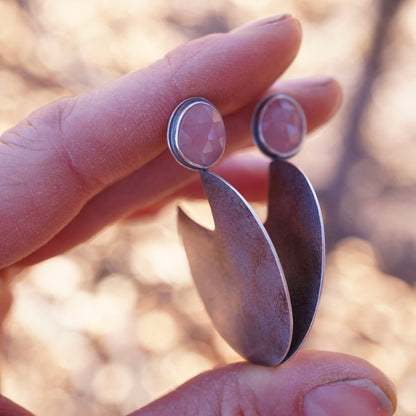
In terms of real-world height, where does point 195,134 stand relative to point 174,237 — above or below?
above

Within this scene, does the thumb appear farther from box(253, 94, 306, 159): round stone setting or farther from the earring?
box(253, 94, 306, 159): round stone setting

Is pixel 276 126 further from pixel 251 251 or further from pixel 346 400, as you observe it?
pixel 346 400

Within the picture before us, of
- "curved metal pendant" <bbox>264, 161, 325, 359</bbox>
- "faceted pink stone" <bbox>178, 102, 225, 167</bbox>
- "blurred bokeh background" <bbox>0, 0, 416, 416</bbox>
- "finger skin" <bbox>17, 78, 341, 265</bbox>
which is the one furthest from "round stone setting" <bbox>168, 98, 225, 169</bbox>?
"blurred bokeh background" <bbox>0, 0, 416, 416</bbox>

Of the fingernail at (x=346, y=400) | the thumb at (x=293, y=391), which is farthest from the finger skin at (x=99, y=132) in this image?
the fingernail at (x=346, y=400)

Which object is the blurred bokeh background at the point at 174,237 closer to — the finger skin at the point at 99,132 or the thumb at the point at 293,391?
the finger skin at the point at 99,132

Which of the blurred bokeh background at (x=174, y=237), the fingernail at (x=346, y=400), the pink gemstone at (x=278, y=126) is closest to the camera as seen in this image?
the fingernail at (x=346, y=400)

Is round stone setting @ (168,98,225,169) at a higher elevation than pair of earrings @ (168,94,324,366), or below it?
higher

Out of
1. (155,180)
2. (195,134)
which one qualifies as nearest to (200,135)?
(195,134)
